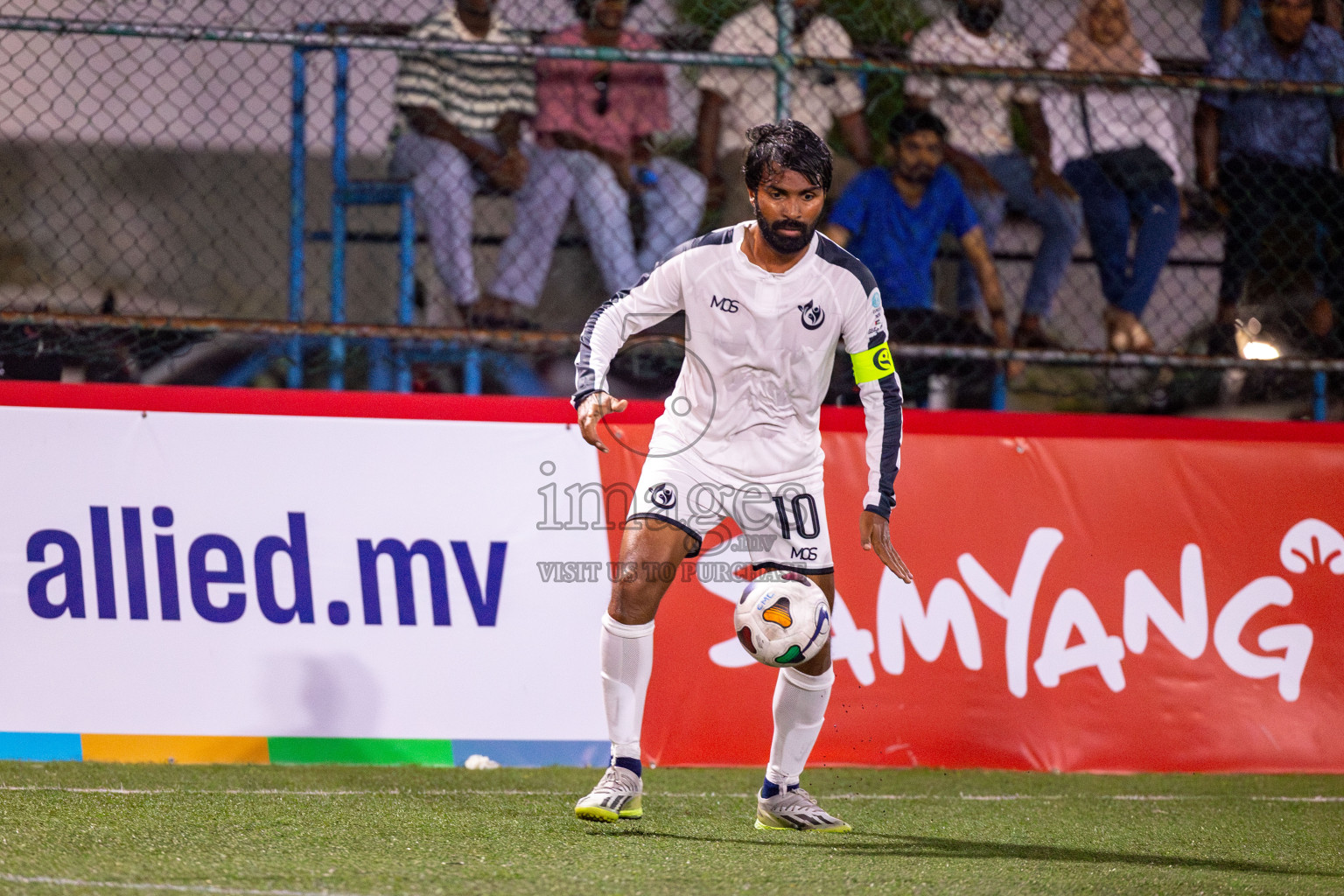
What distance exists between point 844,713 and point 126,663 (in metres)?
2.86

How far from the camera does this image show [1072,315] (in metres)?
6.84

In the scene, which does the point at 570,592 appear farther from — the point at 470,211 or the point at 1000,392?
the point at 1000,392

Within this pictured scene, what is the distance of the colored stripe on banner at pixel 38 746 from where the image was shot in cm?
513

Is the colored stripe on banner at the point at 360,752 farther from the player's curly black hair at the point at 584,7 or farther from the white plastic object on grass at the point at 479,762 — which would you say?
the player's curly black hair at the point at 584,7

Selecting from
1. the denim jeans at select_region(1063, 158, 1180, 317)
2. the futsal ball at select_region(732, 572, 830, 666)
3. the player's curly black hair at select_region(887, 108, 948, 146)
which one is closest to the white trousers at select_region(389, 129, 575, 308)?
the player's curly black hair at select_region(887, 108, 948, 146)

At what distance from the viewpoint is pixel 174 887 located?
9.62ft

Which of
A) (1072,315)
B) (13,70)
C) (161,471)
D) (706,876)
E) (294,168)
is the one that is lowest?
(706,876)

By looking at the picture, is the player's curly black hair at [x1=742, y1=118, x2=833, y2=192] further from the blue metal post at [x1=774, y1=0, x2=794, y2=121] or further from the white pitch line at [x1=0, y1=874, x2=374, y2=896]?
the white pitch line at [x1=0, y1=874, x2=374, y2=896]

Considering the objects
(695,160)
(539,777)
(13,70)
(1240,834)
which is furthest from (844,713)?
(13,70)

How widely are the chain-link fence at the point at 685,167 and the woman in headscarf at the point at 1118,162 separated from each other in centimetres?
1

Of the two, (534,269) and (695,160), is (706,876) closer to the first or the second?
(534,269)

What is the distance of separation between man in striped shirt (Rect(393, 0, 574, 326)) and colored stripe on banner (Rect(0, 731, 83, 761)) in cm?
241

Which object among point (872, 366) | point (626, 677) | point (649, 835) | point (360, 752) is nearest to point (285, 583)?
point (360, 752)

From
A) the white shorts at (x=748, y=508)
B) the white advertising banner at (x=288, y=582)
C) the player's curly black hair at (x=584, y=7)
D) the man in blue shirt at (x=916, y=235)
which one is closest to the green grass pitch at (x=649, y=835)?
the white advertising banner at (x=288, y=582)
